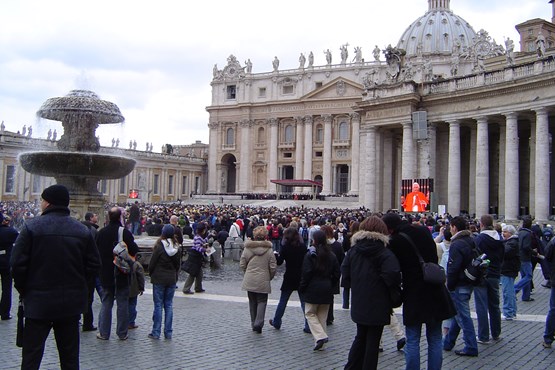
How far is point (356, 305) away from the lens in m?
5.84

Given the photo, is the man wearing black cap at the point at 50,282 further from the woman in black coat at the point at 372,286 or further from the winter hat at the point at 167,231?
the winter hat at the point at 167,231

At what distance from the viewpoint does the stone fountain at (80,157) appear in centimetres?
1510

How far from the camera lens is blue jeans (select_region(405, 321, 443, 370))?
6.01 meters

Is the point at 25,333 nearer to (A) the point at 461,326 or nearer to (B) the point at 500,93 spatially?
(A) the point at 461,326

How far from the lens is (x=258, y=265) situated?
343 inches

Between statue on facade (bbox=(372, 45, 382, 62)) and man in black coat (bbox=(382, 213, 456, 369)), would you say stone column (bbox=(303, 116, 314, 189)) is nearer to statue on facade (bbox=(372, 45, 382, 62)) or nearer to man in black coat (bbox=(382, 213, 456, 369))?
statue on facade (bbox=(372, 45, 382, 62))

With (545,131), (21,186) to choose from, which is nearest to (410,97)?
(545,131)

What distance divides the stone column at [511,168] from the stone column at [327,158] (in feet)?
151

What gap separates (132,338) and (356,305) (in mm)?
3737

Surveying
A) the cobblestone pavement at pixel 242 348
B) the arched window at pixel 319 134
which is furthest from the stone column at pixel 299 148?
the cobblestone pavement at pixel 242 348

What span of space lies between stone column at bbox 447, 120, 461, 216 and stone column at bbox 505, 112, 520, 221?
281cm

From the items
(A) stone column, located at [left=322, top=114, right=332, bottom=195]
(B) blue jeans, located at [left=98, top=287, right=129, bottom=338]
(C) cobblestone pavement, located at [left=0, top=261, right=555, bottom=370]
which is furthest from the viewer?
(A) stone column, located at [left=322, top=114, right=332, bottom=195]

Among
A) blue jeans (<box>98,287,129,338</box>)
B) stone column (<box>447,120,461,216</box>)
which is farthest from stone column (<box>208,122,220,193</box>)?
blue jeans (<box>98,287,129,338</box>)

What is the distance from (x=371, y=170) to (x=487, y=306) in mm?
24805
